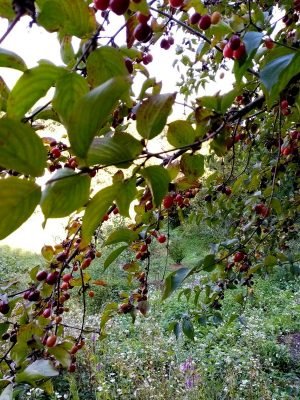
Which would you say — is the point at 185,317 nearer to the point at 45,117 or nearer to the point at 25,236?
the point at 45,117

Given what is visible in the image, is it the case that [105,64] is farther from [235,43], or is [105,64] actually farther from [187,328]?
[187,328]

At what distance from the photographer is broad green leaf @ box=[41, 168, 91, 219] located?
293 millimetres

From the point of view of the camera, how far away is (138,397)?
2408 mm

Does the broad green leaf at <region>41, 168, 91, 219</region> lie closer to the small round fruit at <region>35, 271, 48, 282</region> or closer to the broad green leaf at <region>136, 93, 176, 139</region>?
the broad green leaf at <region>136, 93, 176, 139</region>

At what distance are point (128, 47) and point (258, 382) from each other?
8.64ft

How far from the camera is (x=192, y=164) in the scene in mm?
537

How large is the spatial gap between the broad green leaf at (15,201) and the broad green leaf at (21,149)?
1 centimetres

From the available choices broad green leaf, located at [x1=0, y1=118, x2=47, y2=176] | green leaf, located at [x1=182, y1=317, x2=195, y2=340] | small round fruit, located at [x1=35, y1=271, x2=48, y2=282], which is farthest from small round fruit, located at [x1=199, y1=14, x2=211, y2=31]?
green leaf, located at [x1=182, y1=317, x2=195, y2=340]

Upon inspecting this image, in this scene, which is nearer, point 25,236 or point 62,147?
point 62,147

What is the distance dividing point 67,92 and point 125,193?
4.2 inches

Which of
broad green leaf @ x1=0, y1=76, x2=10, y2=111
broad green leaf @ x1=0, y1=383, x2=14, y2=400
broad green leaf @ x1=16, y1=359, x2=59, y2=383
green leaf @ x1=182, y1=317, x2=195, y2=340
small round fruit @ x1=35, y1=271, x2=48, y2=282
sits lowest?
broad green leaf @ x1=0, y1=383, x2=14, y2=400

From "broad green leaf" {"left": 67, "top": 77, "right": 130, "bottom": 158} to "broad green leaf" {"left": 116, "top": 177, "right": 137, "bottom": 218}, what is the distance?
0.10m

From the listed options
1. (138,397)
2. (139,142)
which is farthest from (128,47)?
(138,397)

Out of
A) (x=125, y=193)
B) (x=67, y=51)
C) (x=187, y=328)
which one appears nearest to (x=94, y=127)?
(x=125, y=193)
